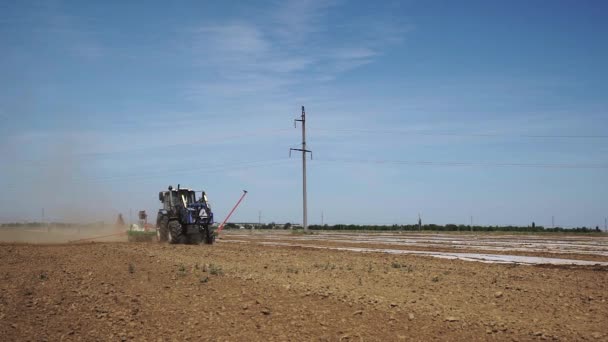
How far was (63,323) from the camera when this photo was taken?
12.9m

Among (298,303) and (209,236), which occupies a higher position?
(209,236)

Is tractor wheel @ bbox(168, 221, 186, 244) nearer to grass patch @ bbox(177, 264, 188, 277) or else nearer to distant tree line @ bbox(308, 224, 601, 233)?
grass patch @ bbox(177, 264, 188, 277)

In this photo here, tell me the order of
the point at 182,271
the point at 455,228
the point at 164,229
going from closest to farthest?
the point at 182,271
the point at 164,229
the point at 455,228

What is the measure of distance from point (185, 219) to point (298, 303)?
20534 millimetres

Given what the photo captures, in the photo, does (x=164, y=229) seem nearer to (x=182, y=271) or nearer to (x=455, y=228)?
(x=182, y=271)

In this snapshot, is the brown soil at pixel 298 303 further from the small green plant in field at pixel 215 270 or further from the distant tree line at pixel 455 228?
the distant tree line at pixel 455 228

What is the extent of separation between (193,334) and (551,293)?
9.02 metres

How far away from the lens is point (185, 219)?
33250mm

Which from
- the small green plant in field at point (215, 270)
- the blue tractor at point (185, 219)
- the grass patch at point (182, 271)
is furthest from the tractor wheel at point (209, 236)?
the grass patch at point (182, 271)

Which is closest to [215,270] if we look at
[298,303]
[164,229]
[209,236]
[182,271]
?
[182,271]

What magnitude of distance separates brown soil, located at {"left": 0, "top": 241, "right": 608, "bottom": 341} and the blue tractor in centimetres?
1263

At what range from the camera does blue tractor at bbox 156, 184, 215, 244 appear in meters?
33.2

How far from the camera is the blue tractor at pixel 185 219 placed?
33.2 m

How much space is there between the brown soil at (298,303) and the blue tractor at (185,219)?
41.5 ft
